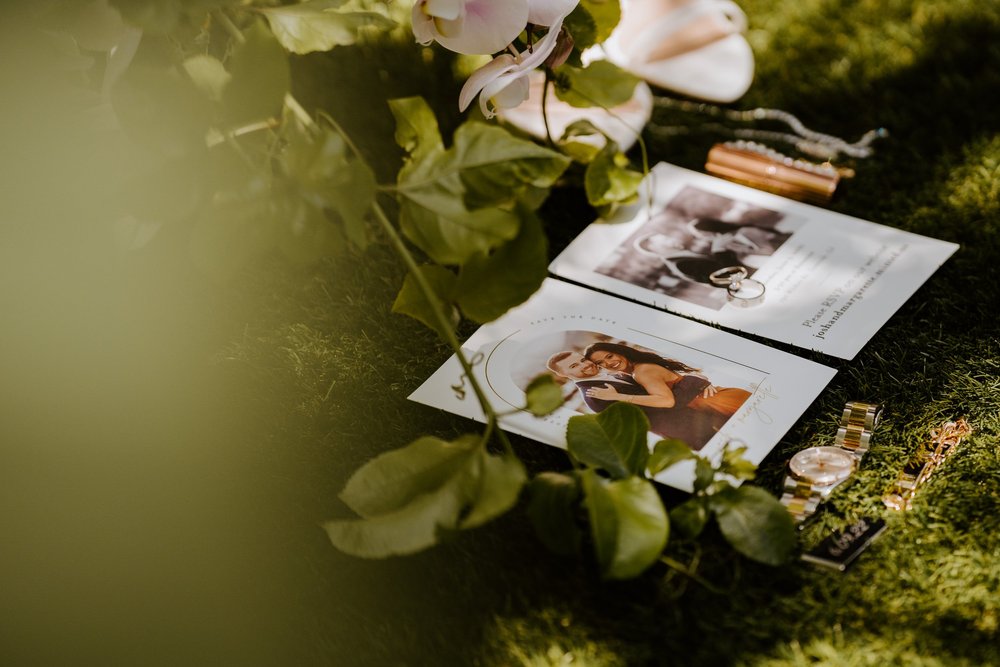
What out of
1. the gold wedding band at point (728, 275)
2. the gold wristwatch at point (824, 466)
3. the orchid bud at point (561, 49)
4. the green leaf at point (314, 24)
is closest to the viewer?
the green leaf at point (314, 24)

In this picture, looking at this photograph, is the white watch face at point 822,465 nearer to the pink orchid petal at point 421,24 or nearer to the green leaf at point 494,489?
the green leaf at point 494,489

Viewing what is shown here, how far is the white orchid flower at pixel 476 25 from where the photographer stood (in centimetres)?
76

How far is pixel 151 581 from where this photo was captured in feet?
2.67

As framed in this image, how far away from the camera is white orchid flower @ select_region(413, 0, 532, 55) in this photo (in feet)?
2.48

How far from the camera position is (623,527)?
0.68 metres

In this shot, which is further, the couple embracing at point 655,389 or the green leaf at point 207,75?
the couple embracing at point 655,389

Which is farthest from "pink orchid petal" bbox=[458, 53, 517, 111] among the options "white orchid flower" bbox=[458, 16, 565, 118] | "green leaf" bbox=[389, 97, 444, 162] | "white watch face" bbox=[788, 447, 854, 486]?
"white watch face" bbox=[788, 447, 854, 486]

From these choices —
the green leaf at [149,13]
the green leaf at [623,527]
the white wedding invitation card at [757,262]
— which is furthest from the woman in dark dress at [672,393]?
the green leaf at [149,13]

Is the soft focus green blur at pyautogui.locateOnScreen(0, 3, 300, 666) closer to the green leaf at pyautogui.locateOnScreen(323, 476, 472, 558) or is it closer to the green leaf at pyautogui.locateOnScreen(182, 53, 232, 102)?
the green leaf at pyautogui.locateOnScreen(182, 53, 232, 102)

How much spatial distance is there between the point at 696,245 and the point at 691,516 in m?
0.47

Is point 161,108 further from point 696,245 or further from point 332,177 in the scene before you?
point 696,245

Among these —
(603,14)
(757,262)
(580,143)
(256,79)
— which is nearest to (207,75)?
(256,79)

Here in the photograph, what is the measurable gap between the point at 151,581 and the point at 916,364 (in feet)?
2.45

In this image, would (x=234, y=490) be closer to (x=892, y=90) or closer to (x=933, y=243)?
(x=933, y=243)
